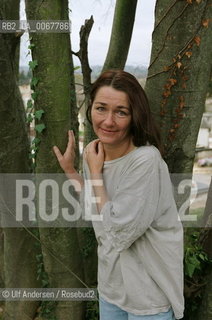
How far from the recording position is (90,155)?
1.97 meters

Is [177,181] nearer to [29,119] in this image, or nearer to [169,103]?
[169,103]

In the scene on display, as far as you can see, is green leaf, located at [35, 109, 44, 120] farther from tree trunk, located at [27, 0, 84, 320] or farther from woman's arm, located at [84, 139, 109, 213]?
woman's arm, located at [84, 139, 109, 213]

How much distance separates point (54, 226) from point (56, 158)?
46cm

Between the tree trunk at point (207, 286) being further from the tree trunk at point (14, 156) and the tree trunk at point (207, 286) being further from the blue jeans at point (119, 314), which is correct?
the tree trunk at point (14, 156)

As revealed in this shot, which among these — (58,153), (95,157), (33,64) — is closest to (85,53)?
(33,64)

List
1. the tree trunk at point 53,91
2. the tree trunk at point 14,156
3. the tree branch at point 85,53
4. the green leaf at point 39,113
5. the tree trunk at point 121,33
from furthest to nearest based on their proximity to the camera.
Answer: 1. the tree trunk at point 121,33
2. the tree branch at point 85,53
3. the tree trunk at point 14,156
4. the green leaf at point 39,113
5. the tree trunk at point 53,91

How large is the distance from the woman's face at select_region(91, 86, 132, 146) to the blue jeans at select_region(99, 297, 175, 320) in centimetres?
85

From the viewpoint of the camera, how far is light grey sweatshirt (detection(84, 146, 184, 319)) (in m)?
1.65

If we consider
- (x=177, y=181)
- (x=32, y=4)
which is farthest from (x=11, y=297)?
(x=32, y=4)

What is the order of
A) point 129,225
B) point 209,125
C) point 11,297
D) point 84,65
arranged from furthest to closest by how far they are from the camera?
point 209,125
point 11,297
point 84,65
point 129,225

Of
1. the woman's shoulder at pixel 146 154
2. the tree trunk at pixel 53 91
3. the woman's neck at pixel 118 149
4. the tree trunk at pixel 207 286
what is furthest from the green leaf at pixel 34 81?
the tree trunk at pixel 207 286

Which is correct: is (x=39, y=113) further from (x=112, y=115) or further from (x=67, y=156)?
(x=112, y=115)

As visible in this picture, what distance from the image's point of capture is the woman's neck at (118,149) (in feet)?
6.05

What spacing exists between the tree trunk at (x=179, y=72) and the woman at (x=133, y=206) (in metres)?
0.51
